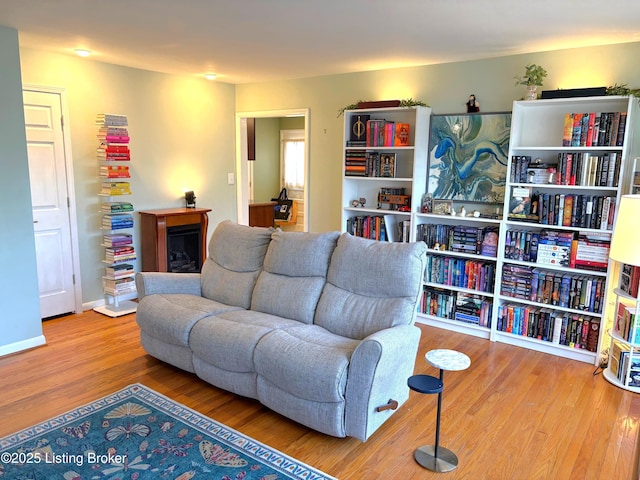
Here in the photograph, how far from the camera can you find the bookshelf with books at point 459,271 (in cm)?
407

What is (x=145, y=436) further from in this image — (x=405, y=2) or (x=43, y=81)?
(x=43, y=81)

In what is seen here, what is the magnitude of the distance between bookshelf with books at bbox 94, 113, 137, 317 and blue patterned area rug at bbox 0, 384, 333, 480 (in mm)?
2045

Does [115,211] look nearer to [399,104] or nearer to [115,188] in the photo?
[115,188]

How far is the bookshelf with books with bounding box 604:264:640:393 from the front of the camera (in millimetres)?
3135

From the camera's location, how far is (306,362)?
2439mm

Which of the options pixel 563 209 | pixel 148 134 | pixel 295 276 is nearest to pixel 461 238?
pixel 563 209

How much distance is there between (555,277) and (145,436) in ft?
10.4

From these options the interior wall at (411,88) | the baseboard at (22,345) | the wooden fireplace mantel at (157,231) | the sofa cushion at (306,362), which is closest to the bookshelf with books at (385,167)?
the interior wall at (411,88)

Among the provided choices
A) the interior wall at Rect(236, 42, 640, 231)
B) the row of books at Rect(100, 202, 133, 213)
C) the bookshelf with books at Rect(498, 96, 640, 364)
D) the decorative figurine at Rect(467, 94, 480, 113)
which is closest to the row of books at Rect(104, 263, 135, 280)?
the row of books at Rect(100, 202, 133, 213)

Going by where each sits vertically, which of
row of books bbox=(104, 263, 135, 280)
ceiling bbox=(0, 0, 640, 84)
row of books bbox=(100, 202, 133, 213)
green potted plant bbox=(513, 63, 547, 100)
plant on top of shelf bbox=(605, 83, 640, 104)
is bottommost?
row of books bbox=(104, 263, 135, 280)

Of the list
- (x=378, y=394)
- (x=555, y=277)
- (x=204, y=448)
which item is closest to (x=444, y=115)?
A: (x=555, y=277)

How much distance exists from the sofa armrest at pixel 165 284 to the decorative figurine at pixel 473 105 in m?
2.82

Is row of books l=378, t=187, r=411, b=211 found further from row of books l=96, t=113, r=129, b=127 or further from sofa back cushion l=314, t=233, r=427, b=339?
row of books l=96, t=113, r=129, b=127

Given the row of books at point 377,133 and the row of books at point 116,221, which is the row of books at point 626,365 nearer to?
the row of books at point 377,133
